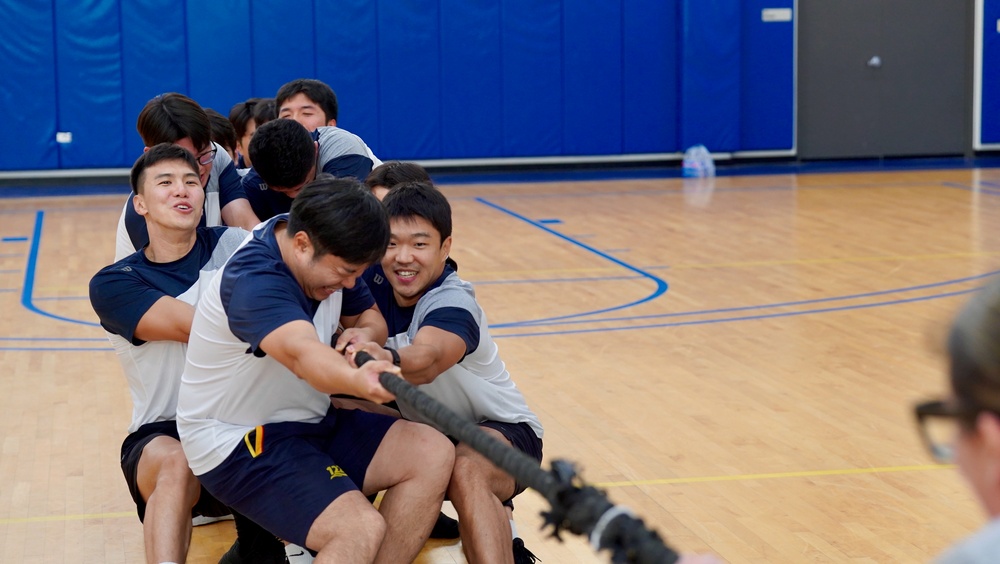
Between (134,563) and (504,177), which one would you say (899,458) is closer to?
(134,563)

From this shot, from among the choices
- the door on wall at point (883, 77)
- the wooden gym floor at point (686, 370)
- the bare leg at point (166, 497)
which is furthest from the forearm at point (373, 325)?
the door on wall at point (883, 77)

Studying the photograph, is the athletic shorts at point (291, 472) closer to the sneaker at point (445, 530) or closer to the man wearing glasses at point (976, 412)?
the sneaker at point (445, 530)

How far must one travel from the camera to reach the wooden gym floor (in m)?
3.82

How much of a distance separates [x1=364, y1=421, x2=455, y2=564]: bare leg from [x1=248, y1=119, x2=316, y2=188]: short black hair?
52.3 inches

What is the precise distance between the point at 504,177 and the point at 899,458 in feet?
37.6

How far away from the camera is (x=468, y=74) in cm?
1560

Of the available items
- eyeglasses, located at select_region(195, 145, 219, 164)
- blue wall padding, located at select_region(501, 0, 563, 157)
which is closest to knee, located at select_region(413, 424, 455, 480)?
eyeglasses, located at select_region(195, 145, 219, 164)

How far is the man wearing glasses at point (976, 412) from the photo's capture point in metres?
1.09

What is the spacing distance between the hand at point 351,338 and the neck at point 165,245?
80cm

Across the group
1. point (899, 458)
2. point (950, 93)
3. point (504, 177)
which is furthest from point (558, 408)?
point (950, 93)

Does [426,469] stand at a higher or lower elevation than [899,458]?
higher

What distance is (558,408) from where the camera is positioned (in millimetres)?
5180

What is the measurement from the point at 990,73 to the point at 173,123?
1515 centimetres

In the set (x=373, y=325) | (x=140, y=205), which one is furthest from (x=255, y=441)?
(x=140, y=205)
